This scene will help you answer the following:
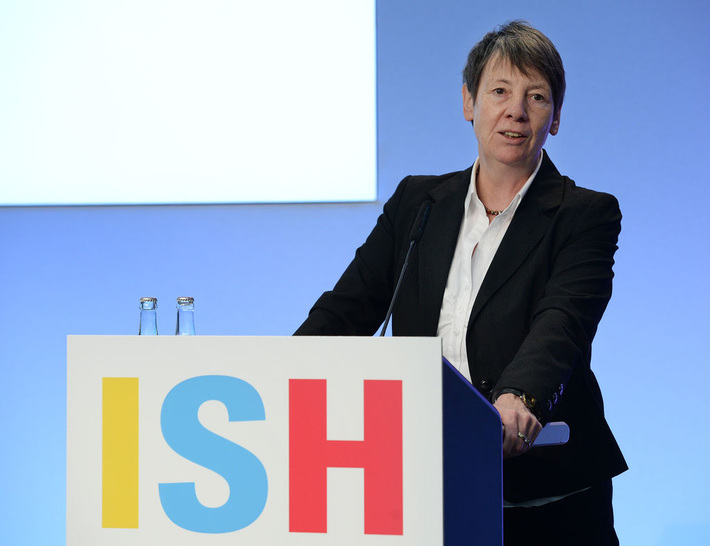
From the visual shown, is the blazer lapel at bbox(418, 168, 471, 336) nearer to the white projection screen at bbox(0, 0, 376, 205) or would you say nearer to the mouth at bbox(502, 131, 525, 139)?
the mouth at bbox(502, 131, 525, 139)

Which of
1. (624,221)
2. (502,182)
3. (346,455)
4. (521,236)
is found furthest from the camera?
(624,221)

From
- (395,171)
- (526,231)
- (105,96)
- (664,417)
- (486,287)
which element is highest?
(105,96)

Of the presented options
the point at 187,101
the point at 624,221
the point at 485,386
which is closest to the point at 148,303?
the point at 485,386

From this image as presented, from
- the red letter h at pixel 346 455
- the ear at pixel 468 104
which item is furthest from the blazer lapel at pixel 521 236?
the red letter h at pixel 346 455

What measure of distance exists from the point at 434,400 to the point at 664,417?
2.42m

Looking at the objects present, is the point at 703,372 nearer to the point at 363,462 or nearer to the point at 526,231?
the point at 526,231

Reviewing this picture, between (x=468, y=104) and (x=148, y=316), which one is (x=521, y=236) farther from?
(x=148, y=316)

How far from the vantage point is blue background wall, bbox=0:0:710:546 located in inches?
120

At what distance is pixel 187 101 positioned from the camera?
10.3 feet

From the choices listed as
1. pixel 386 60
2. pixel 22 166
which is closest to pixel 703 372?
pixel 386 60

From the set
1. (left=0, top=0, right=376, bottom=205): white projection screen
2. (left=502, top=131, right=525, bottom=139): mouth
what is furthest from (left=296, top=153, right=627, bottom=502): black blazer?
(left=0, top=0, right=376, bottom=205): white projection screen

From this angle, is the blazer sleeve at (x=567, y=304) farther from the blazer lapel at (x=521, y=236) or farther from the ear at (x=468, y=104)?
the ear at (x=468, y=104)

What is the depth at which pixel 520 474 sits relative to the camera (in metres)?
1.52

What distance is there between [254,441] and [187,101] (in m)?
2.38
